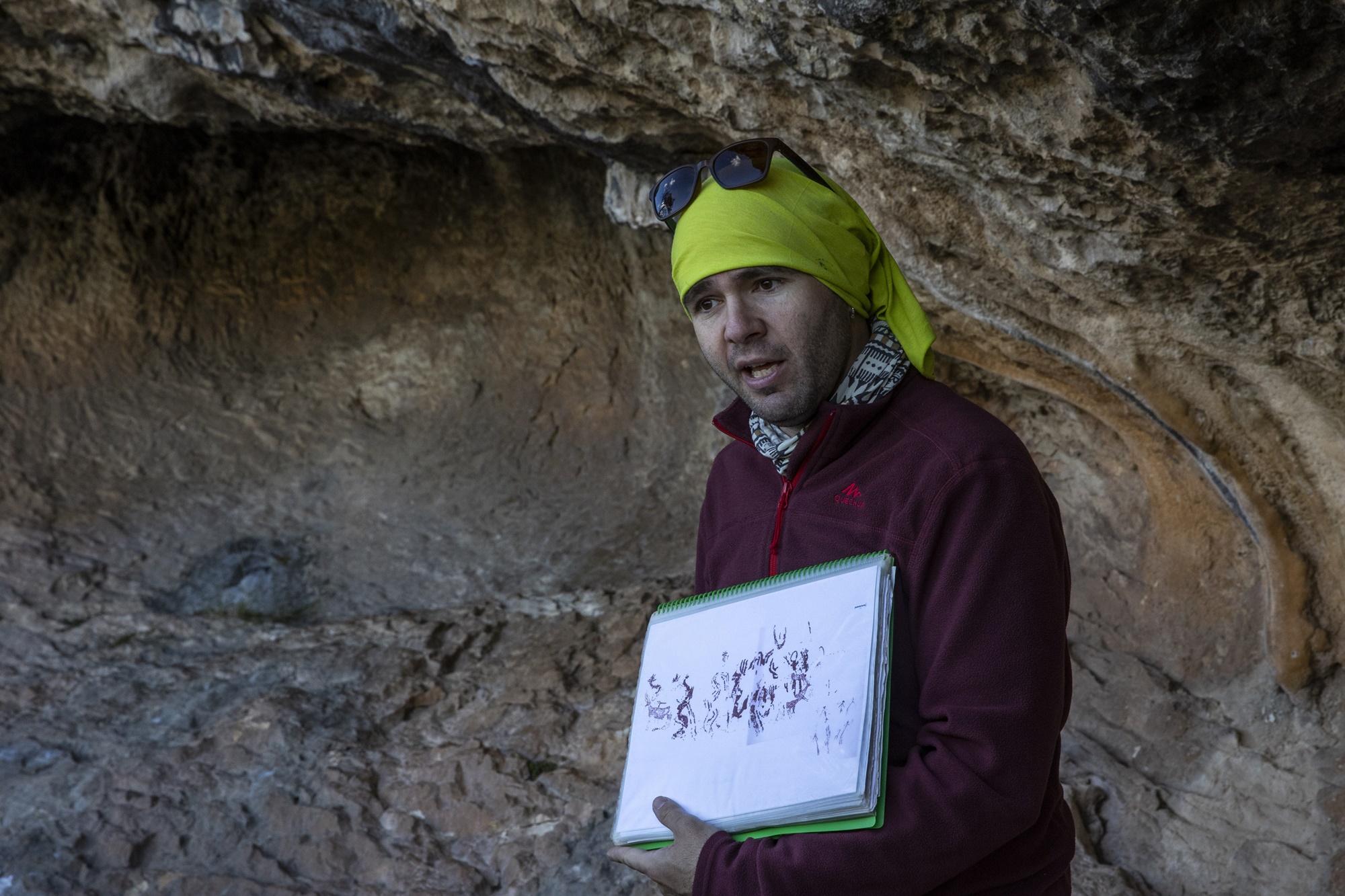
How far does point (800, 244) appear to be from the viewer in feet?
4.49

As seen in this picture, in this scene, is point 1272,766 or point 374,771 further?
point 374,771

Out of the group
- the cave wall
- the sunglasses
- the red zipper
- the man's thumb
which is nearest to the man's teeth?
the red zipper

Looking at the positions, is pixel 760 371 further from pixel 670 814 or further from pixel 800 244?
pixel 670 814

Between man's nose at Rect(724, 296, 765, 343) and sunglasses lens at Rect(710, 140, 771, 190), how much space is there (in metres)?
0.15

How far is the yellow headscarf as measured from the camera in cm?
136

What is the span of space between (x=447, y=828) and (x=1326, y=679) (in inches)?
81.1

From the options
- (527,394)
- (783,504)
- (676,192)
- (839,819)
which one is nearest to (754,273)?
(676,192)

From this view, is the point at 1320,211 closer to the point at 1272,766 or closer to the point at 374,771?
the point at 1272,766

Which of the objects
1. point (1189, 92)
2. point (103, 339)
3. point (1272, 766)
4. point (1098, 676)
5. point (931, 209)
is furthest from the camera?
point (103, 339)

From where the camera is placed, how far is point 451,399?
467 cm

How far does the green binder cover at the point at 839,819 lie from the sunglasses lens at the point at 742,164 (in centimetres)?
50

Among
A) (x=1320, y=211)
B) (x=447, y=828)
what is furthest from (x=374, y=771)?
(x=1320, y=211)

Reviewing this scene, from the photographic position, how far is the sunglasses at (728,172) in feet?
4.64

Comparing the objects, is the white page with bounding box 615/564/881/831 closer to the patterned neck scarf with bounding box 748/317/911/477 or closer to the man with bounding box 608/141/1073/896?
the man with bounding box 608/141/1073/896
